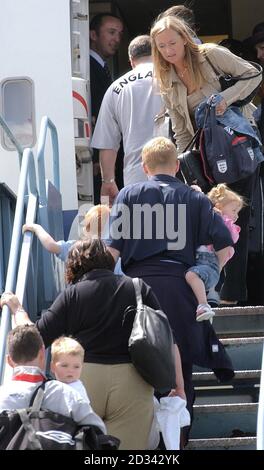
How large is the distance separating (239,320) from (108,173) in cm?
179

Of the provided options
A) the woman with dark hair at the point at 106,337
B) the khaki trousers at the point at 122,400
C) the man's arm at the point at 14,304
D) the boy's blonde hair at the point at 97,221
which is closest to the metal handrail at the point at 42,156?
the boy's blonde hair at the point at 97,221

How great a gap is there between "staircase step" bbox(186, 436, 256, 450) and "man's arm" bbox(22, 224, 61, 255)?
1.31 m

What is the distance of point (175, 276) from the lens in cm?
688

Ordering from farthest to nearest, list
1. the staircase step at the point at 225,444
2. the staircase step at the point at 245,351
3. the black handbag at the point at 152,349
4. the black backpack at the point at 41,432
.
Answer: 1. the staircase step at the point at 245,351
2. the staircase step at the point at 225,444
3. the black handbag at the point at 152,349
4. the black backpack at the point at 41,432

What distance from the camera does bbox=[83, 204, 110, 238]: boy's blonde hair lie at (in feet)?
23.4

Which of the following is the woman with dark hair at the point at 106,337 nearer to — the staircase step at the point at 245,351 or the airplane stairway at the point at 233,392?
the airplane stairway at the point at 233,392

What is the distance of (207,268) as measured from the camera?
22.8 feet

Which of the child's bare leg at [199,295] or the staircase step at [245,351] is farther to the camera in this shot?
the staircase step at [245,351]

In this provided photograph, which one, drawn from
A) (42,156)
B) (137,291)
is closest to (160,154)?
(137,291)

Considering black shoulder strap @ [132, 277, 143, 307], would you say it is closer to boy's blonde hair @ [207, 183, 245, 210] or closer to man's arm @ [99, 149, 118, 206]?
boy's blonde hair @ [207, 183, 245, 210]

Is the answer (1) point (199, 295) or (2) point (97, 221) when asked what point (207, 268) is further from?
(2) point (97, 221)

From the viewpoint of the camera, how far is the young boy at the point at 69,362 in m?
5.79

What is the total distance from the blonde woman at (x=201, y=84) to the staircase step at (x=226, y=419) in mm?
1292
